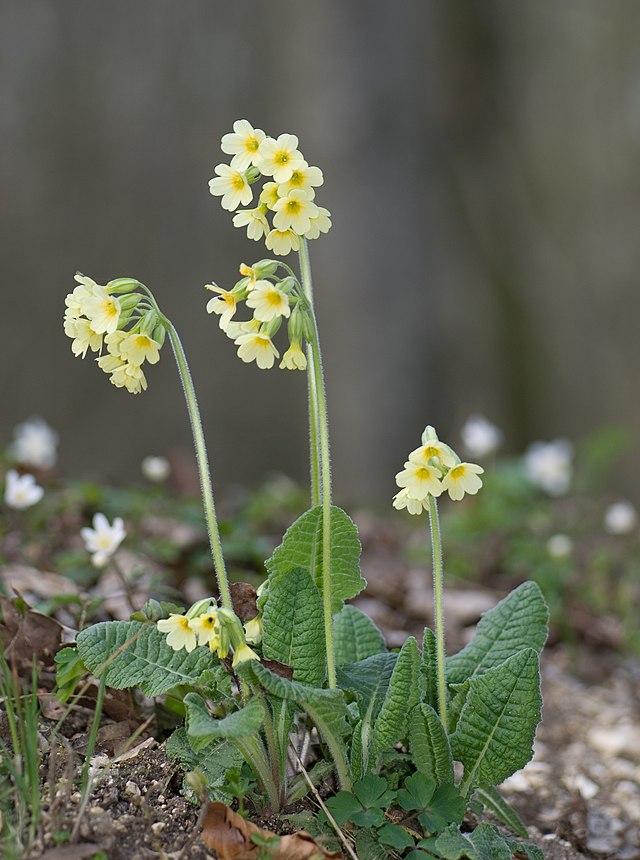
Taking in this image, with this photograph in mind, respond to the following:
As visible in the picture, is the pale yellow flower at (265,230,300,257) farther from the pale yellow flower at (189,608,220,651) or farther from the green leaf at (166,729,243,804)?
the green leaf at (166,729,243,804)

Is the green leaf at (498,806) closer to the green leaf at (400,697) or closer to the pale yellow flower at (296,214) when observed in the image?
the green leaf at (400,697)

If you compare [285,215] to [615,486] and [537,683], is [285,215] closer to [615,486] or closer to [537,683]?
[537,683]

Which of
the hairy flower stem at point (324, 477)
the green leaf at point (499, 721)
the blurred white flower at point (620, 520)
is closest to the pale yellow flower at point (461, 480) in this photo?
the hairy flower stem at point (324, 477)

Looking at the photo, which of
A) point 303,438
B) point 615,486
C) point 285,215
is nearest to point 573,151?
point 615,486

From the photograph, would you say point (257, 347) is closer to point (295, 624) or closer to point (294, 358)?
point (294, 358)

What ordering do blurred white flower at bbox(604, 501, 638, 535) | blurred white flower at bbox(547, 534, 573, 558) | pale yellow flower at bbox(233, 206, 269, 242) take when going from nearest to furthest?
pale yellow flower at bbox(233, 206, 269, 242)
blurred white flower at bbox(547, 534, 573, 558)
blurred white flower at bbox(604, 501, 638, 535)

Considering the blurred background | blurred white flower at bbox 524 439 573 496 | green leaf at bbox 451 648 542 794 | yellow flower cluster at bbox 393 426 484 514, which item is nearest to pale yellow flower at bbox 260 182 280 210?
yellow flower cluster at bbox 393 426 484 514

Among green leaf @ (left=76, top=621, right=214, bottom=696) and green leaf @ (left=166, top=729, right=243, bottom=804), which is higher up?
green leaf @ (left=76, top=621, right=214, bottom=696)

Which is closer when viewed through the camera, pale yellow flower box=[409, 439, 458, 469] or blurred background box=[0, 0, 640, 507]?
pale yellow flower box=[409, 439, 458, 469]
